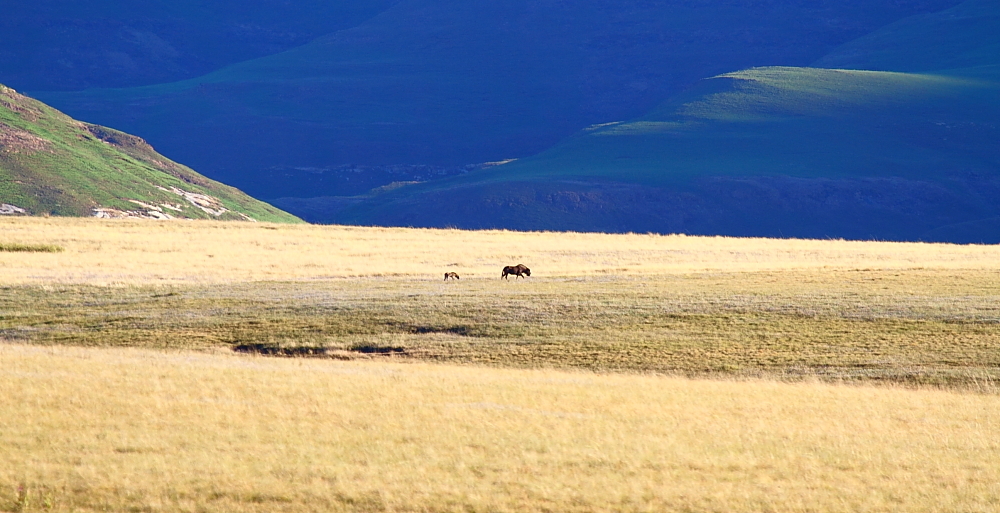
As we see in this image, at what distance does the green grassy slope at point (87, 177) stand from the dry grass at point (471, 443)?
269ft

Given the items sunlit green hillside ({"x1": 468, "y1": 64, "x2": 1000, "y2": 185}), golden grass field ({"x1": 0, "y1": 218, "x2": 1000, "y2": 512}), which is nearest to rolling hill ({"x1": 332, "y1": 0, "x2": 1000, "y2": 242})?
sunlit green hillside ({"x1": 468, "y1": 64, "x2": 1000, "y2": 185})

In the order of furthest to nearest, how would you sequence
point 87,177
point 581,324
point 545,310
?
point 87,177
point 545,310
point 581,324

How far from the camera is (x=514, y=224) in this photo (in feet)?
497

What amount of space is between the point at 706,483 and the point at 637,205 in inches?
5934

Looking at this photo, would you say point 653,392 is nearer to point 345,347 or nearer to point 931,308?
point 345,347

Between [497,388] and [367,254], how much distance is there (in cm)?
3304

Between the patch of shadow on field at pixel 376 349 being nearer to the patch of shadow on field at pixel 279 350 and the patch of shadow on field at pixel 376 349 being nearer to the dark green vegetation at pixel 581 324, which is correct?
the dark green vegetation at pixel 581 324

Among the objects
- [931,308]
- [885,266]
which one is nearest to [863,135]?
[885,266]

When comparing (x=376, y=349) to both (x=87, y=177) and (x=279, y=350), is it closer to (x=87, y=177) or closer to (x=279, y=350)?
(x=279, y=350)

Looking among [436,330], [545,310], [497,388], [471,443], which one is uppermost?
[545,310]

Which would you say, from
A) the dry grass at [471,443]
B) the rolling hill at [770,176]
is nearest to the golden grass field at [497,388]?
the dry grass at [471,443]

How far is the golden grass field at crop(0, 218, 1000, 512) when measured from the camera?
12586mm

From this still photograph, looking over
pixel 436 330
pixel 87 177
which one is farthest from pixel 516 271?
pixel 87 177

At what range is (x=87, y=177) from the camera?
107 metres
